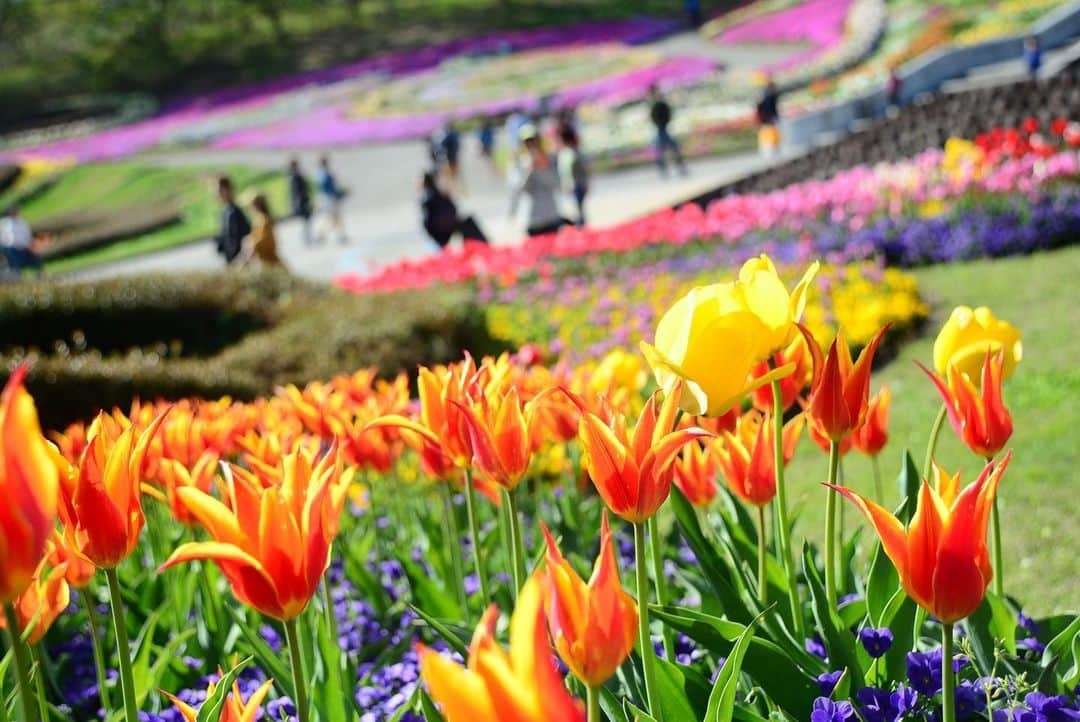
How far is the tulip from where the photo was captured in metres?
1.68

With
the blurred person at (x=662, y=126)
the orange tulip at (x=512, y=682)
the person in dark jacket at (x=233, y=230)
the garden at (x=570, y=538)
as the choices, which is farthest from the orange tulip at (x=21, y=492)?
the blurred person at (x=662, y=126)

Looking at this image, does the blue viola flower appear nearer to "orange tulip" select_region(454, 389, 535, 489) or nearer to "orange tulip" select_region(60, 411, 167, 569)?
"orange tulip" select_region(454, 389, 535, 489)

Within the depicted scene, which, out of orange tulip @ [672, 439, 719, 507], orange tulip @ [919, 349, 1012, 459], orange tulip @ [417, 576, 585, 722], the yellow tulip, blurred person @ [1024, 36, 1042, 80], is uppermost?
blurred person @ [1024, 36, 1042, 80]

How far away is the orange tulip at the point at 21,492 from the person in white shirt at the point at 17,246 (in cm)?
2019

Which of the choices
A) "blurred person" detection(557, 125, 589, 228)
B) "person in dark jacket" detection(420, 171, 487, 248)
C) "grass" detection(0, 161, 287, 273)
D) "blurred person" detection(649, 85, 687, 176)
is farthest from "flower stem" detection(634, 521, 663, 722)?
"grass" detection(0, 161, 287, 273)

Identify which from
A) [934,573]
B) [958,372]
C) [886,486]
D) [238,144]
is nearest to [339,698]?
[934,573]

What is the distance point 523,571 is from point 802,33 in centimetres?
4228

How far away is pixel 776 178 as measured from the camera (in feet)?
48.8

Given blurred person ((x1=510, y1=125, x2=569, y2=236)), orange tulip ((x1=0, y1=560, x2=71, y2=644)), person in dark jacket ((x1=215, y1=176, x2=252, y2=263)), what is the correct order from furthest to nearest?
person in dark jacket ((x1=215, y1=176, x2=252, y2=263)), blurred person ((x1=510, y1=125, x2=569, y2=236)), orange tulip ((x1=0, y1=560, x2=71, y2=644))

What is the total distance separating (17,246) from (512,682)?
20.5 metres

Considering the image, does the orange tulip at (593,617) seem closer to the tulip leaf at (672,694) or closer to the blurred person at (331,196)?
the tulip leaf at (672,694)

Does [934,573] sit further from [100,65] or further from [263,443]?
[100,65]

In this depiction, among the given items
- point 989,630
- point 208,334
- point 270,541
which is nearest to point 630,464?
point 270,541

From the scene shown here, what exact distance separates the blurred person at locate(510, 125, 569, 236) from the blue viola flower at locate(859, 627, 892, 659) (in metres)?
10.2
